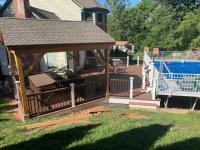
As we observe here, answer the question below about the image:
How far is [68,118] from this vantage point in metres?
10.7

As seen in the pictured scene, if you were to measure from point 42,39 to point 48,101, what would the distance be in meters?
3.11

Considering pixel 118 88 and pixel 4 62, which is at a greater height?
pixel 4 62

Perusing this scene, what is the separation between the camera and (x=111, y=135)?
8.35 metres

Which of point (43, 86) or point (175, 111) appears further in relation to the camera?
point (175, 111)

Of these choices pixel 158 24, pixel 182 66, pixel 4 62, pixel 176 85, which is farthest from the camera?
pixel 158 24

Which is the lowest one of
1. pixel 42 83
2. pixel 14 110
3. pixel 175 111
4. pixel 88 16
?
pixel 175 111

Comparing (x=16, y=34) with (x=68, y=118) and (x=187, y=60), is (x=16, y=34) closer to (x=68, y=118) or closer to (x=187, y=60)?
(x=68, y=118)

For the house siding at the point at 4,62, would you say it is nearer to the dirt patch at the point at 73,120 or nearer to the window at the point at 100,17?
the dirt patch at the point at 73,120

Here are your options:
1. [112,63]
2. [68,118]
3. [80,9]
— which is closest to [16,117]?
[68,118]

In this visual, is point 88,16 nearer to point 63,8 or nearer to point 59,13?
point 63,8

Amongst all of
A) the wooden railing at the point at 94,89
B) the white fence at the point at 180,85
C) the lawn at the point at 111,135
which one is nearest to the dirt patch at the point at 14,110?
the lawn at the point at 111,135

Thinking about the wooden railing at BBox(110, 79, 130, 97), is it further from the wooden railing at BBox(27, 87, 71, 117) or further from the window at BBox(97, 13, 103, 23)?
the window at BBox(97, 13, 103, 23)

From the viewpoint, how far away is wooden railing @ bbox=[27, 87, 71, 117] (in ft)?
34.6

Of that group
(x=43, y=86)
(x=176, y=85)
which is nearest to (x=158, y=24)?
(x=176, y=85)
